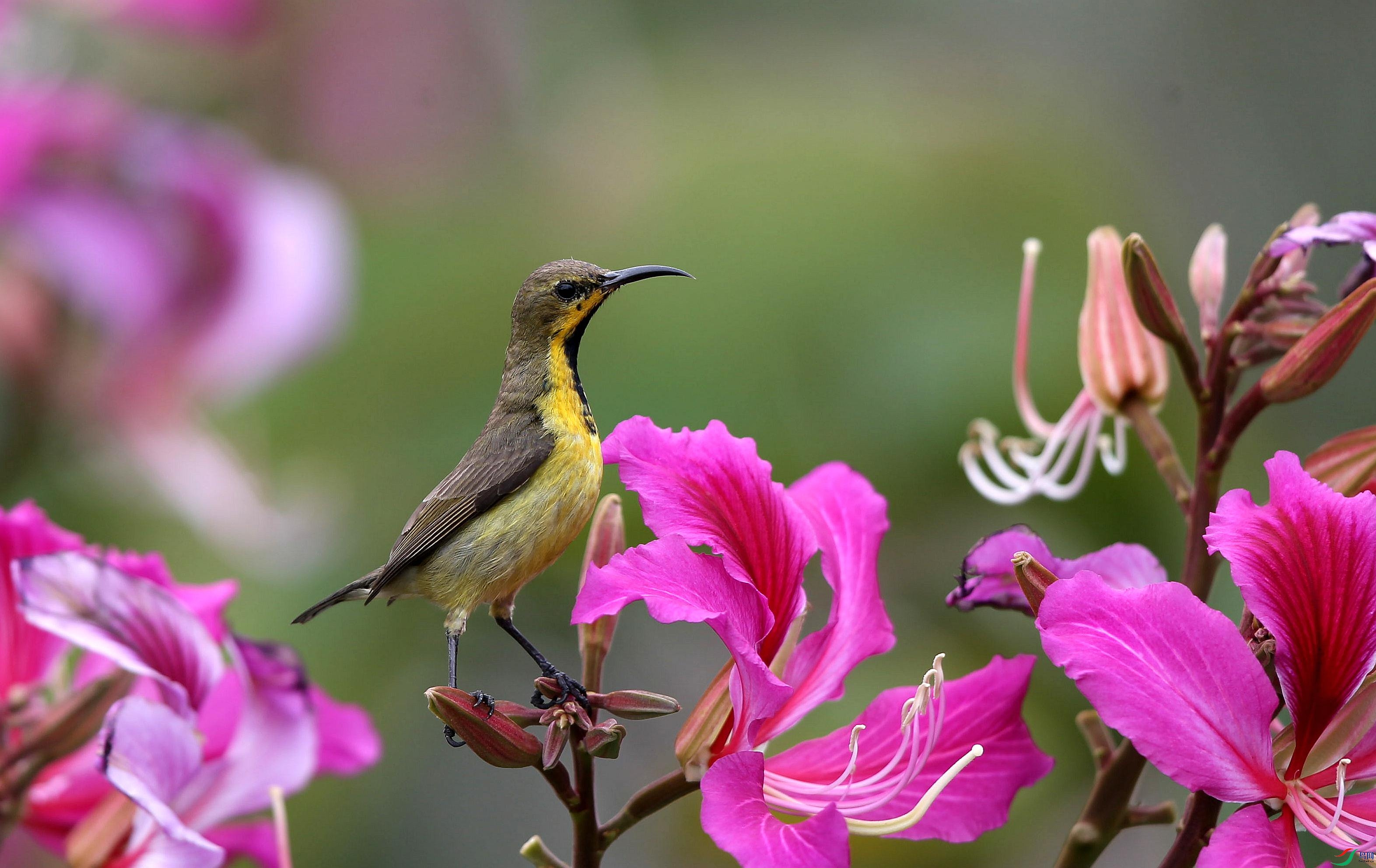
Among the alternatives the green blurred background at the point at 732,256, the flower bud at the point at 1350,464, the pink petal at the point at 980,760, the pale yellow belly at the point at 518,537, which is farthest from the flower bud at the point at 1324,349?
the green blurred background at the point at 732,256

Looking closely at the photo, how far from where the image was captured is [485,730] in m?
0.39

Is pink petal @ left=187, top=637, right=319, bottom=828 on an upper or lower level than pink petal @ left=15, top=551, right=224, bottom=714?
lower

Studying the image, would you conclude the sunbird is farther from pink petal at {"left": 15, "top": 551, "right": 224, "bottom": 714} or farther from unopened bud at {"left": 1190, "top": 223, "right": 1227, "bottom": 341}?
unopened bud at {"left": 1190, "top": 223, "right": 1227, "bottom": 341}

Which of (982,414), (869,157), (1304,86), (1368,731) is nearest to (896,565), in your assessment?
(982,414)

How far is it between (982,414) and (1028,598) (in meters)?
0.93

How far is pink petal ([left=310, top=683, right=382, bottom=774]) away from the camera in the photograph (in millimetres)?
585

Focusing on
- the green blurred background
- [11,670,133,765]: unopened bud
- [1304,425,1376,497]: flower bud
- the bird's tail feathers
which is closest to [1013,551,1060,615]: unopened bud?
[1304,425,1376,497]: flower bud

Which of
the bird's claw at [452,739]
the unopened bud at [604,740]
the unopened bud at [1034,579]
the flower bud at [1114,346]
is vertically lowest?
the bird's claw at [452,739]

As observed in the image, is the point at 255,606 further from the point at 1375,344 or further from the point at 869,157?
the point at 1375,344

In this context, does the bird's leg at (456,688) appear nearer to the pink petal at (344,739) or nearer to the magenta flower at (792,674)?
the magenta flower at (792,674)

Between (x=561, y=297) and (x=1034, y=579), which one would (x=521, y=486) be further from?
(x=1034, y=579)

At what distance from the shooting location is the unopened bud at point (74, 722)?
19.6 inches

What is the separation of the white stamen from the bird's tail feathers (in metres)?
0.18

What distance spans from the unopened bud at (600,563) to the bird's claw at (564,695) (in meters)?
0.02
